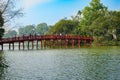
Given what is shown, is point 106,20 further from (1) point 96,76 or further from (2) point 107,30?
(1) point 96,76

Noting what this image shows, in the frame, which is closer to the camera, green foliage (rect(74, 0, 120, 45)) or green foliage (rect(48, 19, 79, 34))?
green foliage (rect(74, 0, 120, 45))

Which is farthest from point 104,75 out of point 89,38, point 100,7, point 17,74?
point 100,7

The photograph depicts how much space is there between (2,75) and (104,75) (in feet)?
23.7

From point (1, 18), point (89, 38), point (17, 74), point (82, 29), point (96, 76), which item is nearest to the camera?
point (96, 76)

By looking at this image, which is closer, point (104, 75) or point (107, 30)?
point (104, 75)

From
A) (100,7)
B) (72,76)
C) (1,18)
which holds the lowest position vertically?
(72,76)

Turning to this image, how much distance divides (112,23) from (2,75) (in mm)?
54324

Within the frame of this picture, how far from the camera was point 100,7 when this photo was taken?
8838cm

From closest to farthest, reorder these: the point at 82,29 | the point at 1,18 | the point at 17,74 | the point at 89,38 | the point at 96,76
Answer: the point at 96,76 < the point at 17,74 < the point at 1,18 < the point at 89,38 < the point at 82,29

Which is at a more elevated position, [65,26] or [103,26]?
[65,26]

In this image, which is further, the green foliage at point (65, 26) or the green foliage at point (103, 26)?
the green foliage at point (65, 26)

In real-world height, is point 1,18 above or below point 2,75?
above

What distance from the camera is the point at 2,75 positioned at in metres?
22.3

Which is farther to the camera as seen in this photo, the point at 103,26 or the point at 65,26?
the point at 65,26
